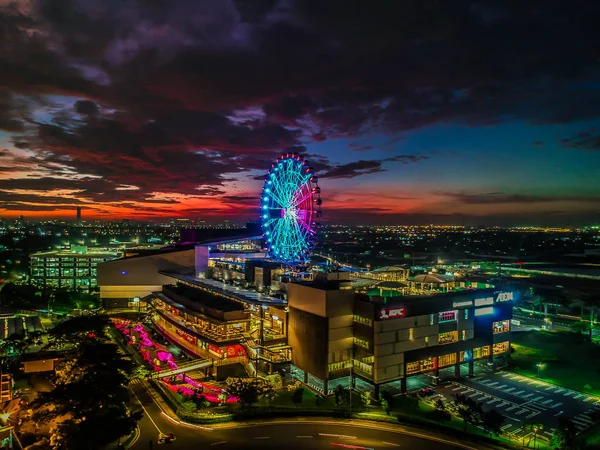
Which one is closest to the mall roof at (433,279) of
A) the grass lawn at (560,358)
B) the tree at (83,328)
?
the grass lawn at (560,358)

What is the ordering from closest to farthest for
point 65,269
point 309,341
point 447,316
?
point 309,341 → point 447,316 → point 65,269

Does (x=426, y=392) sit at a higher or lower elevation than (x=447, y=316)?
lower

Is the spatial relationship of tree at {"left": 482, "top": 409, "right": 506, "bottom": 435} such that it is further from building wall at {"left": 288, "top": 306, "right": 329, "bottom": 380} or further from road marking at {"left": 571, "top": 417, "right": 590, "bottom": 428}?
building wall at {"left": 288, "top": 306, "right": 329, "bottom": 380}

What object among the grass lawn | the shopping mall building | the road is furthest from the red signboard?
the grass lawn

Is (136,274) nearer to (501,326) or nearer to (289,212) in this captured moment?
(289,212)

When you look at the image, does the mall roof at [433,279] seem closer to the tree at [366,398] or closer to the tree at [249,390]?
the tree at [366,398]

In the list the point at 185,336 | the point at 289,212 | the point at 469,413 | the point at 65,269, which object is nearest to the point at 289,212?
the point at 289,212
